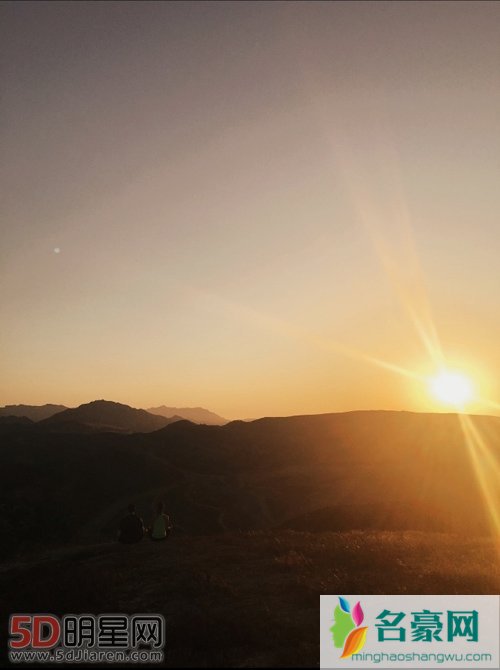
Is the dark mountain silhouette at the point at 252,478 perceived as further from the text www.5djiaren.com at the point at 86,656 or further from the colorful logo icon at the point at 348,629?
the text www.5djiaren.com at the point at 86,656

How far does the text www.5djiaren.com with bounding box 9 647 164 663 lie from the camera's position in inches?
394

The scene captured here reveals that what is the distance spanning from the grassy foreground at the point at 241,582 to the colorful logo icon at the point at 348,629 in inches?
19.5

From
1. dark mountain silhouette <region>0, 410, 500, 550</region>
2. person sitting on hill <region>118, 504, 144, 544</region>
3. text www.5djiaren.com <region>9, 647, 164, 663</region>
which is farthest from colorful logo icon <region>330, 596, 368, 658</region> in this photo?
dark mountain silhouette <region>0, 410, 500, 550</region>

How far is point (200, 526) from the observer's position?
185 ft

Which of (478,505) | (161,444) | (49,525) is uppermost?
(161,444)

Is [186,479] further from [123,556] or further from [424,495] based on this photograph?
[123,556]

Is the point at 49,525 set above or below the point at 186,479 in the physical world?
below

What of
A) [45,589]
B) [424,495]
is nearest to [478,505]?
[424,495]

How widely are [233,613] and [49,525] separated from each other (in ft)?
187

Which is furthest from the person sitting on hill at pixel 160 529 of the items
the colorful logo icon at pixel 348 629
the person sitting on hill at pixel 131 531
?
the colorful logo icon at pixel 348 629

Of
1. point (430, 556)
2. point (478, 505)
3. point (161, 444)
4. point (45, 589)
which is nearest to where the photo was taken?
point (45, 589)

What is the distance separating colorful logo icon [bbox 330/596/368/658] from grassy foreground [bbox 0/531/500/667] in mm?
495

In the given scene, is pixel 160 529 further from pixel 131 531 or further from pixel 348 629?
pixel 348 629

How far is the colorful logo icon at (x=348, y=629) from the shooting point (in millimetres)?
10256
